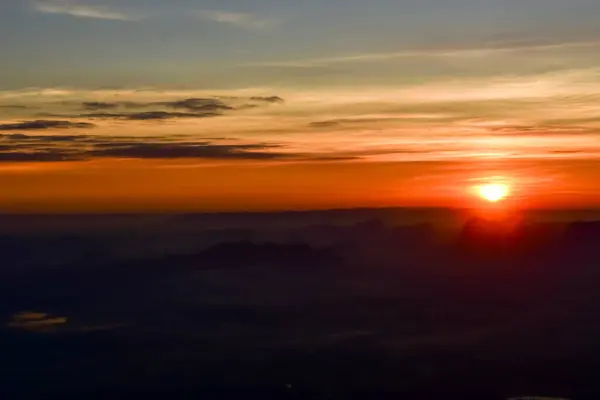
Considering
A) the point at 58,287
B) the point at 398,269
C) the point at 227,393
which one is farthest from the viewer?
the point at 398,269

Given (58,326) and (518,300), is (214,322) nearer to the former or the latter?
(58,326)

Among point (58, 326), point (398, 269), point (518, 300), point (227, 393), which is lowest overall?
point (227, 393)

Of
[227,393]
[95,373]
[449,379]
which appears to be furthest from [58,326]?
[449,379]

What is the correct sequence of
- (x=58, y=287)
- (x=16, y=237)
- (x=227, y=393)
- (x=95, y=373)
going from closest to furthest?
(x=227, y=393), (x=95, y=373), (x=58, y=287), (x=16, y=237)

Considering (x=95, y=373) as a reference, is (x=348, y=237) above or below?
above

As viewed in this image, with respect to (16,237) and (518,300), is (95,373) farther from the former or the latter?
(16,237)

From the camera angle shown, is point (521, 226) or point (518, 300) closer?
point (518, 300)

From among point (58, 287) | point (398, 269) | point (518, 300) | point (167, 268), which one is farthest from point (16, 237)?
point (518, 300)
